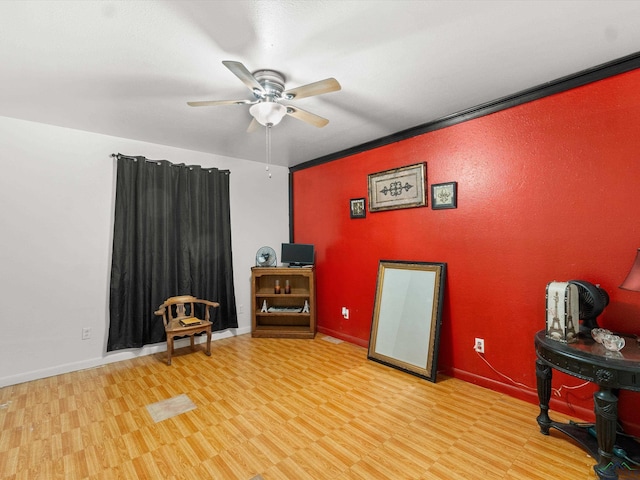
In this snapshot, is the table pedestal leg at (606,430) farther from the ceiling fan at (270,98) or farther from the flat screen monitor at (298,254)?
the flat screen monitor at (298,254)

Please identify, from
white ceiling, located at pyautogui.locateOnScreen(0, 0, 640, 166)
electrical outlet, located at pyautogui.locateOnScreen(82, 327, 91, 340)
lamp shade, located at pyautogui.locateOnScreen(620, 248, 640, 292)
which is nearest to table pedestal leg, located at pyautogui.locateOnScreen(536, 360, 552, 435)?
lamp shade, located at pyautogui.locateOnScreen(620, 248, 640, 292)

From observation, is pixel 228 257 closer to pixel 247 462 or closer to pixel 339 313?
pixel 339 313

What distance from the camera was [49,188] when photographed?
2957 millimetres

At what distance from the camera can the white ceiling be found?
58.3 inches

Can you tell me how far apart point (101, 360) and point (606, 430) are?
4.20 meters

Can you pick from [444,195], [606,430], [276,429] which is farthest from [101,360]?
[606,430]

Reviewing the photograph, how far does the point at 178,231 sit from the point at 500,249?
3.49m

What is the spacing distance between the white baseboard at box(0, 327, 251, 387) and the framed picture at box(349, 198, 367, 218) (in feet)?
7.70

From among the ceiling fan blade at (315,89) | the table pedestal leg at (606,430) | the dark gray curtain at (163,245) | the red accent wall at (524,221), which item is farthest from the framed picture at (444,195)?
the dark gray curtain at (163,245)

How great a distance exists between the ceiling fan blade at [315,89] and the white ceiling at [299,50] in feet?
0.69

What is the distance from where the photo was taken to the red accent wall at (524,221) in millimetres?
1959

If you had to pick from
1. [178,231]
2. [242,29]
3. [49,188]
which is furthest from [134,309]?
[242,29]

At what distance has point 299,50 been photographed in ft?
5.83

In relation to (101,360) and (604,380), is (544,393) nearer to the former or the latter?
(604,380)
